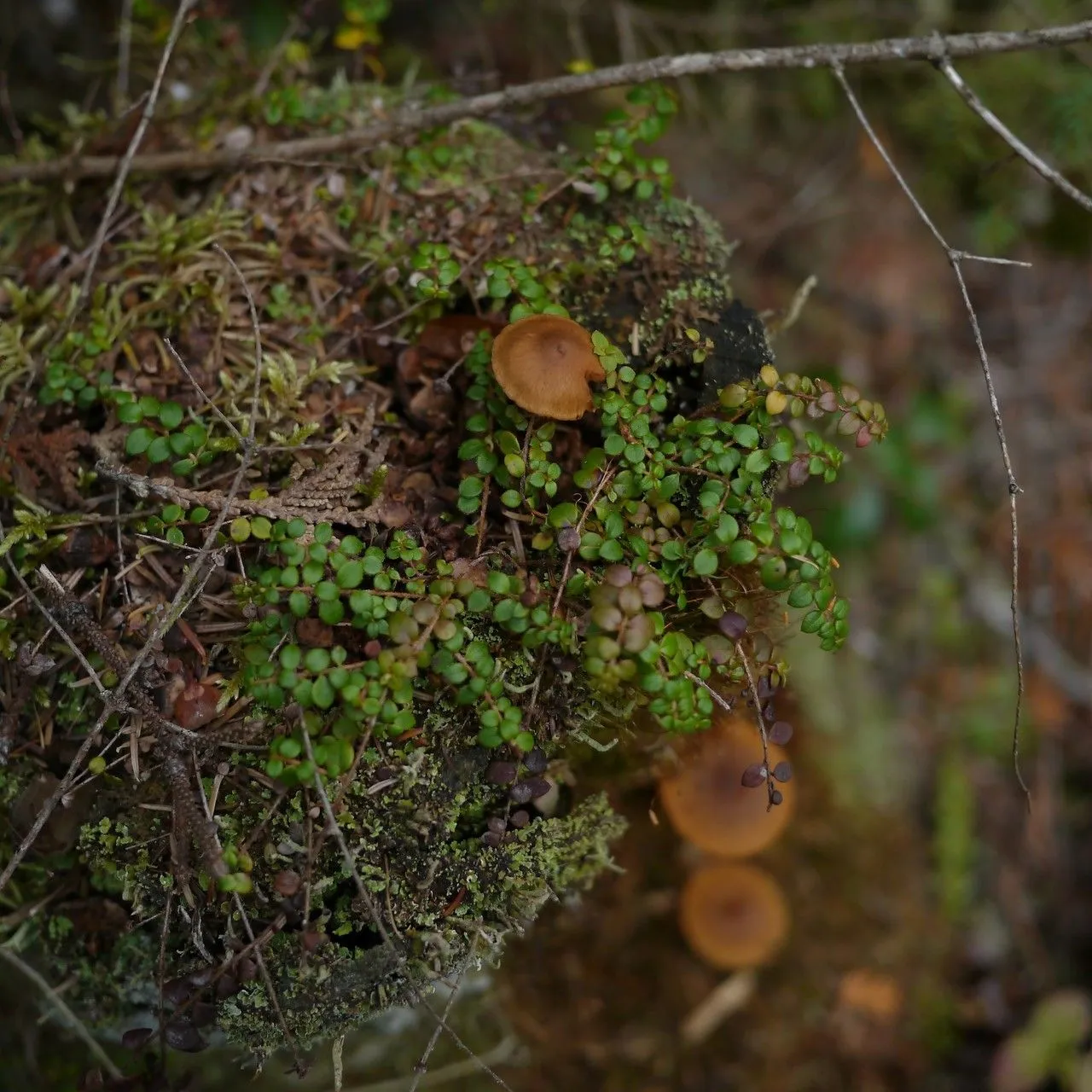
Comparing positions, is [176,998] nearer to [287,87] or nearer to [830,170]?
[287,87]

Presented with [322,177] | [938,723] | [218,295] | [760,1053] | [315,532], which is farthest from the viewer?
[938,723]

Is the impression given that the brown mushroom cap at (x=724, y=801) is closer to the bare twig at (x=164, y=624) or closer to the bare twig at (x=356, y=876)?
the bare twig at (x=356, y=876)

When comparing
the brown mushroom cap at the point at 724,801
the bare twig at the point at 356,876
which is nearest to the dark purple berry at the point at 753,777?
the brown mushroom cap at the point at 724,801

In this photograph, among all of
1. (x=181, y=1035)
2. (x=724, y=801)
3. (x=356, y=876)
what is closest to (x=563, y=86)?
(x=356, y=876)

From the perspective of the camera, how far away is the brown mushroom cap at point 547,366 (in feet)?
6.25

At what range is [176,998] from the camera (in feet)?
6.15

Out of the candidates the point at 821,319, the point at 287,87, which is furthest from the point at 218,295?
the point at 821,319

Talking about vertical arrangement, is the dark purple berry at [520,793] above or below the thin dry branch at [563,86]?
below

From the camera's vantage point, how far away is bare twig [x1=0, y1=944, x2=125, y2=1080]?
2129mm

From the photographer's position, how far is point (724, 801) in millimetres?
2775

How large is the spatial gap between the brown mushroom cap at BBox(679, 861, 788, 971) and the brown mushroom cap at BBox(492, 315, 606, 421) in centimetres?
193

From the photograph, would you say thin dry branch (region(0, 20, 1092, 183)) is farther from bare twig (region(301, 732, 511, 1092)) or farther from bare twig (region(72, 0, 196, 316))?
bare twig (region(301, 732, 511, 1092))

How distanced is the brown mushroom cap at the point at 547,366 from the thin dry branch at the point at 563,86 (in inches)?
31.0

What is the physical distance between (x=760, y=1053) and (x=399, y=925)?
202cm
